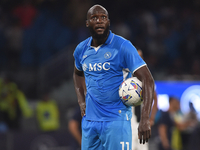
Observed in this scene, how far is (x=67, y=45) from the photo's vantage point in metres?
12.1

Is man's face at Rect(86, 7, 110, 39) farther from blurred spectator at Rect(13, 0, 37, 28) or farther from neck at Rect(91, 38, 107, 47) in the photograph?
blurred spectator at Rect(13, 0, 37, 28)

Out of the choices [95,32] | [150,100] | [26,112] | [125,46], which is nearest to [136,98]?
[150,100]

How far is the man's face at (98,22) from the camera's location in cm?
394

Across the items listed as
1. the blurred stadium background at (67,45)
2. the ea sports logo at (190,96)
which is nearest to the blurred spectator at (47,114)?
the blurred stadium background at (67,45)

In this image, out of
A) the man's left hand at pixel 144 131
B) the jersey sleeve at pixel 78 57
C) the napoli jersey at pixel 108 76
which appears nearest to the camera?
the man's left hand at pixel 144 131

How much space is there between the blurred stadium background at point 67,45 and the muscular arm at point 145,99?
602cm

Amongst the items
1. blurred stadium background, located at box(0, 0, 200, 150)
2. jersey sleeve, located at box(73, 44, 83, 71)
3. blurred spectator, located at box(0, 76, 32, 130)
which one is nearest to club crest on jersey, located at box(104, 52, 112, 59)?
jersey sleeve, located at box(73, 44, 83, 71)

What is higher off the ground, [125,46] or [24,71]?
[24,71]

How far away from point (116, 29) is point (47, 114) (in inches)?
155

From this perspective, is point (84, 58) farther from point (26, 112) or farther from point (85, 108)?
point (26, 112)

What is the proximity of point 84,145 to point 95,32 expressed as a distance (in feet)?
4.11

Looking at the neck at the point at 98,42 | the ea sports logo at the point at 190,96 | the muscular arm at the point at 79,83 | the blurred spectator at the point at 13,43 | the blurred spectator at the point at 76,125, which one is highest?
the blurred spectator at the point at 13,43

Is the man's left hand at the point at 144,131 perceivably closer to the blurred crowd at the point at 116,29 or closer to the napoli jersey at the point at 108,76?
the napoli jersey at the point at 108,76

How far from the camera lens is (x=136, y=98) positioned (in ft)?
12.7
